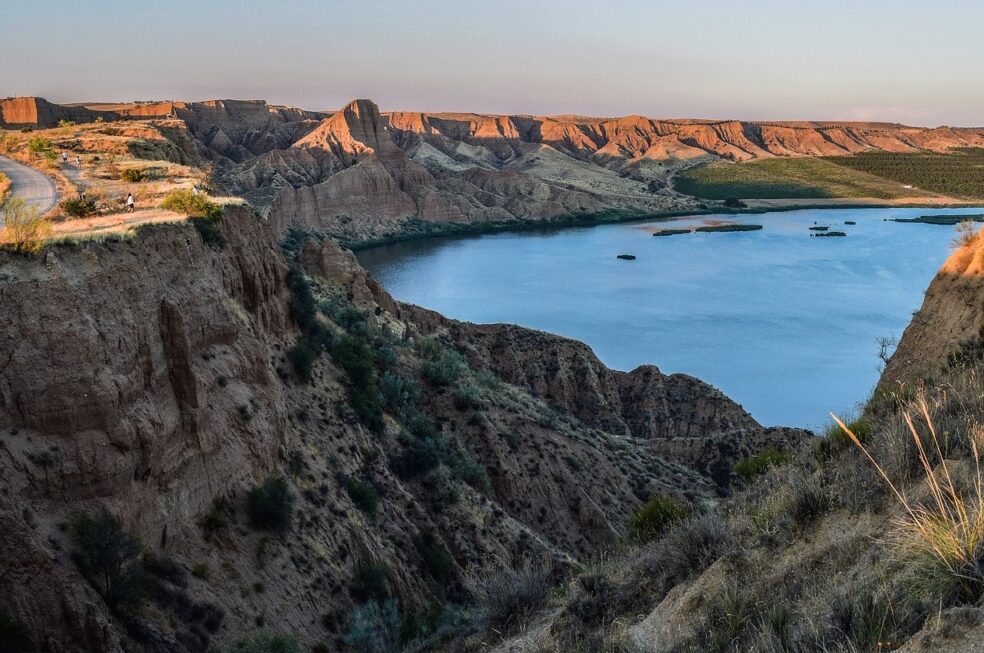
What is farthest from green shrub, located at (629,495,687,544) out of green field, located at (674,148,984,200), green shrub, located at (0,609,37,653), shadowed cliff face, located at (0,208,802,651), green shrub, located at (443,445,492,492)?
green field, located at (674,148,984,200)

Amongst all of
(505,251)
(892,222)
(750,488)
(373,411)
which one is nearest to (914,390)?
(750,488)

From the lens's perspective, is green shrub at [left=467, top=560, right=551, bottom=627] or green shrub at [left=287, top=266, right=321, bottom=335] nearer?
green shrub at [left=467, top=560, right=551, bottom=627]

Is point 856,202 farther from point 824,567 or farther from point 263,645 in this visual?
point 824,567

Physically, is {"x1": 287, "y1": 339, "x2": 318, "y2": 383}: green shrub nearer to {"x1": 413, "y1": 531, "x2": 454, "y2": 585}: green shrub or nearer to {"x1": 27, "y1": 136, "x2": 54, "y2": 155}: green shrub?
{"x1": 413, "y1": 531, "x2": 454, "y2": 585}: green shrub

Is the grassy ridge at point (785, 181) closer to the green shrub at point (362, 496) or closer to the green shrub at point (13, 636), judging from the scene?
the green shrub at point (362, 496)

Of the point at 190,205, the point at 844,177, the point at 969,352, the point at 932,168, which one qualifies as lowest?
the point at 969,352

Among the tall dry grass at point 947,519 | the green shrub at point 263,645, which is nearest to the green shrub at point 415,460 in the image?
the green shrub at point 263,645

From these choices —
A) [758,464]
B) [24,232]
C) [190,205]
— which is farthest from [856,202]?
[24,232]
